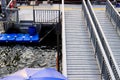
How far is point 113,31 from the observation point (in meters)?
20.7

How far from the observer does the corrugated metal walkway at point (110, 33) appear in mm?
18364

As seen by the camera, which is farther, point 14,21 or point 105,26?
point 14,21

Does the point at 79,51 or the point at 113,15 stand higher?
the point at 113,15

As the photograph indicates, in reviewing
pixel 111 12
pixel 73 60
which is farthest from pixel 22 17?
pixel 73 60

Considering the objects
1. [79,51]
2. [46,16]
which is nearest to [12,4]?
[46,16]

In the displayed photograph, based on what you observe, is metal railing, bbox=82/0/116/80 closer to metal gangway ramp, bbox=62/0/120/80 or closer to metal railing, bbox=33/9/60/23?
metal gangway ramp, bbox=62/0/120/80

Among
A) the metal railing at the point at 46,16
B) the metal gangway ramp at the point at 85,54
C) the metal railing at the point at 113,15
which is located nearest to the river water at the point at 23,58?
the metal railing at the point at 46,16

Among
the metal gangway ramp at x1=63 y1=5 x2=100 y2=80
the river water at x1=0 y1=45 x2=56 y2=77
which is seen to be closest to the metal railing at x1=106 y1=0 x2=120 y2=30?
the metal gangway ramp at x1=63 y1=5 x2=100 y2=80

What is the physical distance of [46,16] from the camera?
93.1 ft

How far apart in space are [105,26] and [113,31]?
94cm

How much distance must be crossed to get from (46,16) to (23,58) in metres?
4.95

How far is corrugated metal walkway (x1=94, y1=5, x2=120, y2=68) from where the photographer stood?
18.4 m

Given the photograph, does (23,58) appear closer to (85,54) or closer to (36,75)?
(85,54)

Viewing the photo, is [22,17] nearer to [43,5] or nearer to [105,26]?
[43,5]
